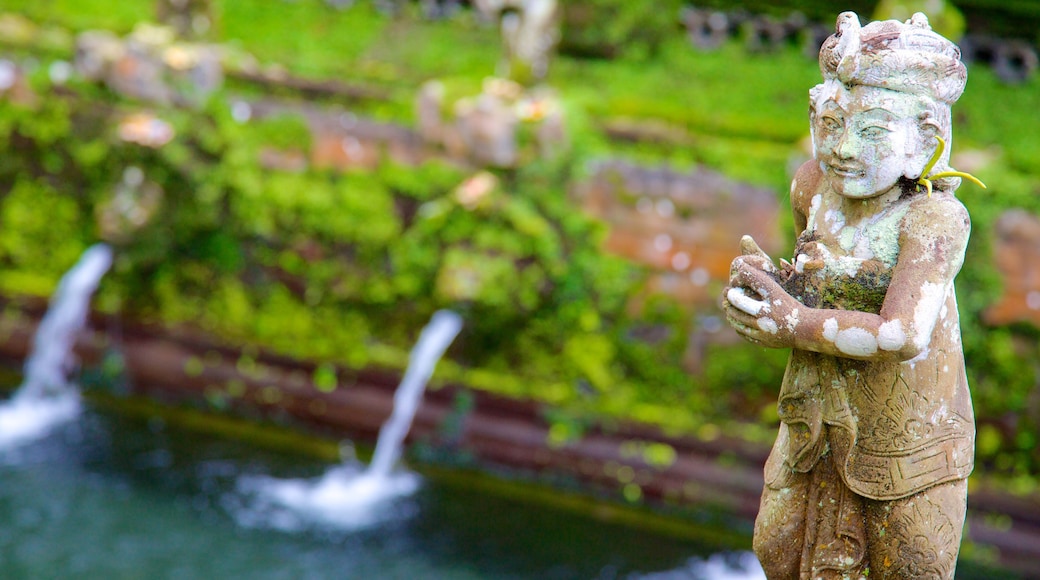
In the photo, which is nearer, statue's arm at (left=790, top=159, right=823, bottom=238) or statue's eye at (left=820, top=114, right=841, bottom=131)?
statue's eye at (left=820, top=114, right=841, bottom=131)

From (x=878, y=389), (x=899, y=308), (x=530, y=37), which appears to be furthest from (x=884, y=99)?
(x=530, y=37)

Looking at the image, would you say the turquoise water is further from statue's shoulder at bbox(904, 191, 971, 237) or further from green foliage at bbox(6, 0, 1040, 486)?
statue's shoulder at bbox(904, 191, 971, 237)

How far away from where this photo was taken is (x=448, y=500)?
6.95 metres

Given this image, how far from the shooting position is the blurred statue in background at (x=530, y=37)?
795cm

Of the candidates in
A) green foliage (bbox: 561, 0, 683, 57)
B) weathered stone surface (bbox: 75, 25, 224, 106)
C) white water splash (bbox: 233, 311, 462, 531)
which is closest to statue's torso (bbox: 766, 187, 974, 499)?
white water splash (bbox: 233, 311, 462, 531)

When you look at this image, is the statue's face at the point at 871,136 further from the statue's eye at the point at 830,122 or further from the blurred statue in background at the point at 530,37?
the blurred statue in background at the point at 530,37

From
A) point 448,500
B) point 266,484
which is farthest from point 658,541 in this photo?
point 266,484

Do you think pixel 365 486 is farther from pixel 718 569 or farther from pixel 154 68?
pixel 154 68

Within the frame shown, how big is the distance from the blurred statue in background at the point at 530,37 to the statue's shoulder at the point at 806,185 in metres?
5.18

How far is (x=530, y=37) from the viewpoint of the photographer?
26.1 ft

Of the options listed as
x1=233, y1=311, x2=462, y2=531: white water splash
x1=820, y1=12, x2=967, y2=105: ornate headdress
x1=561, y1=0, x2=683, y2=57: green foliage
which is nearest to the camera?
x1=820, y1=12, x2=967, y2=105: ornate headdress

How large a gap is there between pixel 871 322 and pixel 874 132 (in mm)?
456

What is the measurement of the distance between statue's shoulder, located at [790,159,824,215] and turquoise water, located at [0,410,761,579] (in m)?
3.72

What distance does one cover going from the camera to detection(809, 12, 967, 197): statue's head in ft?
8.45
